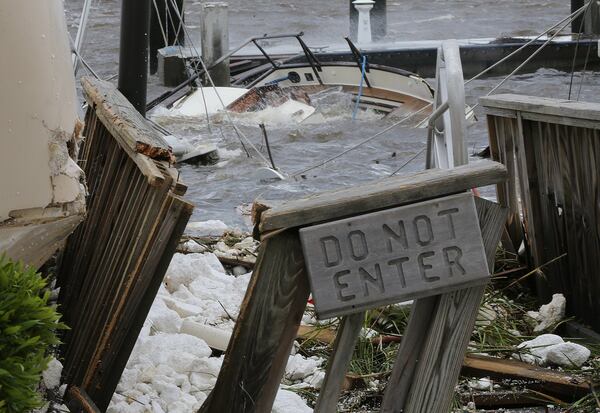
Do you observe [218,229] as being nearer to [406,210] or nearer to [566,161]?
[566,161]

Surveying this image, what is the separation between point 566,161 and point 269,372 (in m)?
3.36

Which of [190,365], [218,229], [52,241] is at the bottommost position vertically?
[218,229]

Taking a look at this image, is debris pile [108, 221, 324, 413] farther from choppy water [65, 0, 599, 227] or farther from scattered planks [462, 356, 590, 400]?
choppy water [65, 0, 599, 227]

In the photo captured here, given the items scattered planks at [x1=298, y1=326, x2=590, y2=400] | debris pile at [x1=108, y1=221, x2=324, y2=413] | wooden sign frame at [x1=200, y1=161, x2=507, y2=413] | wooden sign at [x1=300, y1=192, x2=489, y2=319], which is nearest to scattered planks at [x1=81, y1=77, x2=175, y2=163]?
debris pile at [x1=108, y1=221, x2=324, y2=413]

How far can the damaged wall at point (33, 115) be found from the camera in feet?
11.7

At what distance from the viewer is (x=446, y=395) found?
3.44m

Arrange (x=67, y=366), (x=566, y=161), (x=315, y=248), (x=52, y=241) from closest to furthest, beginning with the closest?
(x=315, y=248) < (x=52, y=241) < (x=67, y=366) < (x=566, y=161)

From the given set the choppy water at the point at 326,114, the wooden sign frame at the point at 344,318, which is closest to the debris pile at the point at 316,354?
the wooden sign frame at the point at 344,318

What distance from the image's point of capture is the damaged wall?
357cm

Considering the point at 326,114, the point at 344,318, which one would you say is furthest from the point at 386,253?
the point at 326,114

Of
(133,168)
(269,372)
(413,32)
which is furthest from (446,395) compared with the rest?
(413,32)

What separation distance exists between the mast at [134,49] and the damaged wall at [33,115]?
22.0ft

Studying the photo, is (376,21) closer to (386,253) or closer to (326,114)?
(326,114)

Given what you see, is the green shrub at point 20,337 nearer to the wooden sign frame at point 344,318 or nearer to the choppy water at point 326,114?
the wooden sign frame at point 344,318
